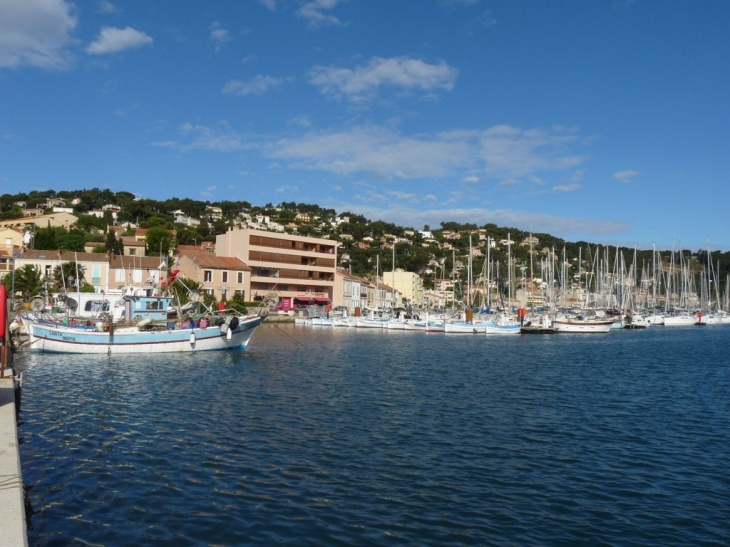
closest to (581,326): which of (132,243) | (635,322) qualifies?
(635,322)

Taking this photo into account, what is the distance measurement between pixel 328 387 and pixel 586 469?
14.1 metres

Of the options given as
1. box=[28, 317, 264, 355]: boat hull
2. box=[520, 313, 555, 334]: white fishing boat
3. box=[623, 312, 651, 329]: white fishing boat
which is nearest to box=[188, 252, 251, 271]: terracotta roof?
box=[520, 313, 555, 334]: white fishing boat

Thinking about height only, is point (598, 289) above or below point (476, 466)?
above

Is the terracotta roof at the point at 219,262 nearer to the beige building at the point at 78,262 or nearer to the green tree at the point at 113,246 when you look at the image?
the beige building at the point at 78,262

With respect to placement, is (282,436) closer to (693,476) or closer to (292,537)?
(292,537)

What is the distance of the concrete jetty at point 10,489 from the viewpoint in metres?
8.16

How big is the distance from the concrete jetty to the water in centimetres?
147

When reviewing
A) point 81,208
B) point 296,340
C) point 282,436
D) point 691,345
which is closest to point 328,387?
point 282,436

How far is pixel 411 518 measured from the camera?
12664mm

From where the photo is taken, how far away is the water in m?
12.3

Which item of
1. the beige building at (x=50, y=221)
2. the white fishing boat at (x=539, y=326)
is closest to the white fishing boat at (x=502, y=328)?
the white fishing boat at (x=539, y=326)

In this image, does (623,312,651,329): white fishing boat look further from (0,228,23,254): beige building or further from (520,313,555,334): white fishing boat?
(0,228,23,254): beige building

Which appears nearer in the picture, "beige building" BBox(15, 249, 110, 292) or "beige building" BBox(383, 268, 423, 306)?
"beige building" BBox(15, 249, 110, 292)

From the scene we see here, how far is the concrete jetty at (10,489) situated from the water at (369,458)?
4.83 ft
